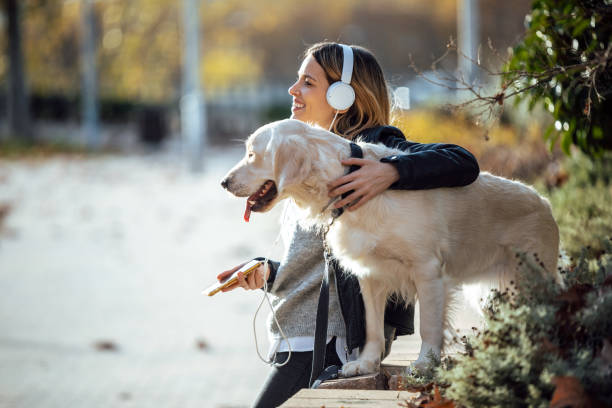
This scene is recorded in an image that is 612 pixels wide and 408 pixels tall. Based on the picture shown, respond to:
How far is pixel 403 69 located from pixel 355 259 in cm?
6129

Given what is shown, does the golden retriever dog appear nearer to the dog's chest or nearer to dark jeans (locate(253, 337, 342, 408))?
the dog's chest

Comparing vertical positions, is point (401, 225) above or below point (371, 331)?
above

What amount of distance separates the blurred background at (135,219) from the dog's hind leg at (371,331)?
974mm

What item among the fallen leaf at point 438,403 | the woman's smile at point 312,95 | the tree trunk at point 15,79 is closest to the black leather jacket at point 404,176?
the woman's smile at point 312,95

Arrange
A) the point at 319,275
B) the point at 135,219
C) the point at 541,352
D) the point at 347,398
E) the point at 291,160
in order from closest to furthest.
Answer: the point at 541,352 < the point at 347,398 < the point at 291,160 < the point at 319,275 < the point at 135,219

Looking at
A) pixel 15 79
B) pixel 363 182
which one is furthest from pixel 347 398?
pixel 15 79

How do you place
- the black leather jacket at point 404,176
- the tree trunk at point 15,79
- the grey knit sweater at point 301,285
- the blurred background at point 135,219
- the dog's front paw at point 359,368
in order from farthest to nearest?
the tree trunk at point 15,79 → the blurred background at point 135,219 → the grey knit sweater at point 301,285 → the dog's front paw at point 359,368 → the black leather jacket at point 404,176

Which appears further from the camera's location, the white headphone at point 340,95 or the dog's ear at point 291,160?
the white headphone at point 340,95

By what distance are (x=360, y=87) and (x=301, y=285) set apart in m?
1.03

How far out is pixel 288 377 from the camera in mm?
3492

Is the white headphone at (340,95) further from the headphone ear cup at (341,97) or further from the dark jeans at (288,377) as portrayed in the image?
the dark jeans at (288,377)

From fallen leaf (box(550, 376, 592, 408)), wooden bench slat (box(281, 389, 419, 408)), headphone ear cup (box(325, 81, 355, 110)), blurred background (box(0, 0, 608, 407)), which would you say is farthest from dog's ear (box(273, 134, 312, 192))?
fallen leaf (box(550, 376, 592, 408))

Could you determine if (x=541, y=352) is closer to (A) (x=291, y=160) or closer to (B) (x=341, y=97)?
(A) (x=291, y=160)

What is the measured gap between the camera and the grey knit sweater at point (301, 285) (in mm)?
3572
